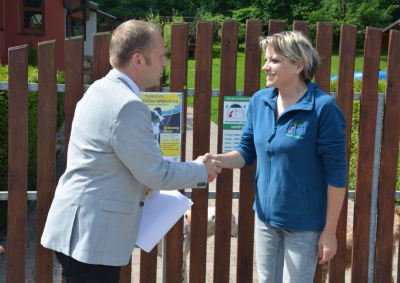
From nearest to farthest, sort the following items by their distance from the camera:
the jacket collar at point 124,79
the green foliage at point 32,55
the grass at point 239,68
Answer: the jacket collar at point 124,79, the green foliage at point 32,55, the grass at point 239,68

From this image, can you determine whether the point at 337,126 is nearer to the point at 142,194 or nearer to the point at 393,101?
the point at 142,194

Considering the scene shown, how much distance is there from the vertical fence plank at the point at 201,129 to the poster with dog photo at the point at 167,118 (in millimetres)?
136

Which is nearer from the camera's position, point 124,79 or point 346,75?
point 124,79

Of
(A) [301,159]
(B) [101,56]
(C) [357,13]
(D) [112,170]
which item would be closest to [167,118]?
(B) [101,56]

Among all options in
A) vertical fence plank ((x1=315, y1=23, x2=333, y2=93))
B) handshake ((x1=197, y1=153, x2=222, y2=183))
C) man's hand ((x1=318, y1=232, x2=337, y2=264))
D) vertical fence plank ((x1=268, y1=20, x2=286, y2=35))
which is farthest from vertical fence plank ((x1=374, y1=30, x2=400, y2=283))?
handshake ((x1=197, y1=153, x2=222, y2=183))

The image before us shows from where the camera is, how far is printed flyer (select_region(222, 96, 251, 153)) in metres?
4.17

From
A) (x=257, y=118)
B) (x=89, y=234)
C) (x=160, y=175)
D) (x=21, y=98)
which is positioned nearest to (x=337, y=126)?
(x=257, y=118)

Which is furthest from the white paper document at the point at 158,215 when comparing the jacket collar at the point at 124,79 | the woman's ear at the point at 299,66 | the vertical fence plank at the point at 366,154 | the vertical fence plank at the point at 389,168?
the vertical fence plank at the point at 389,168

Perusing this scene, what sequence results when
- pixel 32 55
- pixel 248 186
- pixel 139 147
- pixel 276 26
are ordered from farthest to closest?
pixel 32 55 < pixel 248 186 < pixel 276 26 < pixel 139 147

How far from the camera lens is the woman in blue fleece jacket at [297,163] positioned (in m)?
2.98

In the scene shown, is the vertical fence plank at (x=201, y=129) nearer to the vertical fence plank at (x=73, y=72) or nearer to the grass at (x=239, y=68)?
the vertical fence plank at (x=73, y=72)

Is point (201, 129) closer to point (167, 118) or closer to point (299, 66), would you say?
point (167, 118)

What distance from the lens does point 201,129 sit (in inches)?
165

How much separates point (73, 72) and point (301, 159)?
70.2 inches
